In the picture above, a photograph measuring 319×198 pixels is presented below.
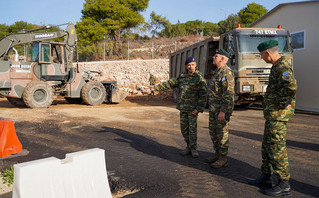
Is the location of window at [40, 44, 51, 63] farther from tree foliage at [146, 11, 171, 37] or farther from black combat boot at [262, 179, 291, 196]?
tree foliage at [146, 11, 171, 37]

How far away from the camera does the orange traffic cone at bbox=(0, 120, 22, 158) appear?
4547mm

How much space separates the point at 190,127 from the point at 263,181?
1477mm

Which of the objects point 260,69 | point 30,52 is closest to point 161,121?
point 260,69

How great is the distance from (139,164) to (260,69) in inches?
268

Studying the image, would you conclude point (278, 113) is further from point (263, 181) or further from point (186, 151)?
point (186, 151)

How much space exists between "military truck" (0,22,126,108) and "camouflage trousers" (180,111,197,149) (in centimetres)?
767

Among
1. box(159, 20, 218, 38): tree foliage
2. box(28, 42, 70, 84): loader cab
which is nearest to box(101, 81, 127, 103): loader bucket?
box(28, 42, 70, 84): loader cab

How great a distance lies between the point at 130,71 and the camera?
909 inches

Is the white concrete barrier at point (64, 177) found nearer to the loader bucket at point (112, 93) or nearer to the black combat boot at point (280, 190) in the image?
the black combat boot at point (280, 190)

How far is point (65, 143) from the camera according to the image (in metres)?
5.53

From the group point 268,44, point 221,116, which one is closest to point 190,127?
point 221,116

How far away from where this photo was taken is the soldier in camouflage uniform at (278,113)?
3049 millimetres

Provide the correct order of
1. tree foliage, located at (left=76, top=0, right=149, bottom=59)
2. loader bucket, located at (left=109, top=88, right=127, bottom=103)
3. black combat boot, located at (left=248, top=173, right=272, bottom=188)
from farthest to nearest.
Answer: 1. tree foliage, located at (left=76, top=0, right=149, bottom=59)
2. loader bucket, located at (left=109, top=88, right=127, bottom=103)
3. black combat boot, located at (left=248, top=173, right=272, bottom=188)

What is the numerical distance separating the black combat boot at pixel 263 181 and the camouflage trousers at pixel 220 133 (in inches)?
25.7
